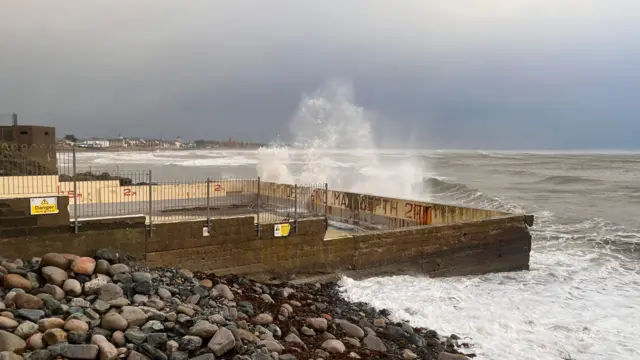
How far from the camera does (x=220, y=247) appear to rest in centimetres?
1016

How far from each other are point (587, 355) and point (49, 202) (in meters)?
10.1

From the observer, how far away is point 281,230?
36.0 feet

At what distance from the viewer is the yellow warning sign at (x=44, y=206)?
26.7 ft

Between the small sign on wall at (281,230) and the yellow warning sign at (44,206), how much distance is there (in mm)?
4500

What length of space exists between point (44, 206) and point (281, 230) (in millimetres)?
4861

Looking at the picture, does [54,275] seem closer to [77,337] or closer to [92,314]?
[92,314]

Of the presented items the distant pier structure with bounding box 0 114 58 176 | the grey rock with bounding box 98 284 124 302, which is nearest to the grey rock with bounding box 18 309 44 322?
the grey rock with bounding box 98 284 124 302

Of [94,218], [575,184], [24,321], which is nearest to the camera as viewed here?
[24,321]

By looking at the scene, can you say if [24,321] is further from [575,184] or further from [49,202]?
[575,184]

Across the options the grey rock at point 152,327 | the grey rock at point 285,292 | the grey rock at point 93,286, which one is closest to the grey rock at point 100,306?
the grey rock at point 93,286

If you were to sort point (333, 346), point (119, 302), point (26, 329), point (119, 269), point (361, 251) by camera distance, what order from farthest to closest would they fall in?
point (361, 251) → point (119, 269) → point (333, 346) → point (119, 302) → point (26, 329)

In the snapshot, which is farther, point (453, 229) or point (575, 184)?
point (575, 184)

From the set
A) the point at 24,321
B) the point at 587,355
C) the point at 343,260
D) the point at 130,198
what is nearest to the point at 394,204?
the point at 343,260

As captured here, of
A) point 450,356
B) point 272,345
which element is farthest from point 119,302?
point 450,356
